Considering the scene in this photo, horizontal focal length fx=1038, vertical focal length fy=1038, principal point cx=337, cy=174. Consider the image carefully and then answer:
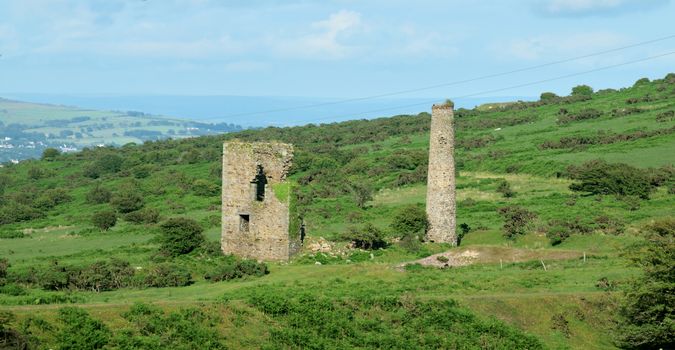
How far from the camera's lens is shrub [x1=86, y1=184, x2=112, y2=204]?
80312 millimetres

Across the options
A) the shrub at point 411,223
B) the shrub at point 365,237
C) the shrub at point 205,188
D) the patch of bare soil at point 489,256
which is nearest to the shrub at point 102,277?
the patch of bare soil at point 489,256

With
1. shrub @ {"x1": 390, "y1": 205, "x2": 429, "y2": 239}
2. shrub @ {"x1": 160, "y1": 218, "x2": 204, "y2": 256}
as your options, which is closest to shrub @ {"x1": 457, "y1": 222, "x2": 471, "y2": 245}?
shrub @ {"x1": 390, "y1": 205, "x2": 429, "y2": 239}

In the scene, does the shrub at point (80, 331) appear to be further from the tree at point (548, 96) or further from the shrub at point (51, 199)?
the tree at point (548, 96)

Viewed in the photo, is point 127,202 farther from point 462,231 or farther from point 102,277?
point 102,277

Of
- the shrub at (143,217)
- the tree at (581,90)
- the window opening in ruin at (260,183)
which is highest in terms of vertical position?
the tree at (581,90)

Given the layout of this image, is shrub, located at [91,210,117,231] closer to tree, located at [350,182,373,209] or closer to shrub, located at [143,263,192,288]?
tree, located at [350,182,373,209]

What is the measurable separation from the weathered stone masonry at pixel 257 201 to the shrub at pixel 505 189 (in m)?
28.6

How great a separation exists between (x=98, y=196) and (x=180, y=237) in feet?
137

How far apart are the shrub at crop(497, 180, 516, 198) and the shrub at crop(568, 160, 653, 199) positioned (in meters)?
3.98

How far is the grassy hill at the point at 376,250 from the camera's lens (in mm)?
26703

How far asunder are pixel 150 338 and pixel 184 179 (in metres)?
63.7

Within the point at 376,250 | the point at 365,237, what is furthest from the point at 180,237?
the point at 376,250

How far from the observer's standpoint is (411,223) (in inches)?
1786

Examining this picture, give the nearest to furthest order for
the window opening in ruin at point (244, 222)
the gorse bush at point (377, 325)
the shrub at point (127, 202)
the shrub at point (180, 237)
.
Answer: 1. the gorse bush at point (377, 325)
2. the window opening in ruin at point (244, 222)
3. the shrub at point (180, 237)
4. the shrub at point (127, 202)
